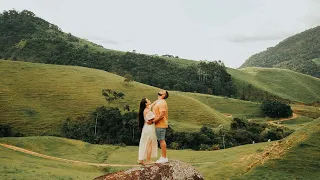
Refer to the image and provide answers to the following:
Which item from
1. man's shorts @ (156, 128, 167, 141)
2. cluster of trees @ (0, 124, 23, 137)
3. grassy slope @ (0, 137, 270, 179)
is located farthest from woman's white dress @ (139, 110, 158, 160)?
cluster of trees @ (0, 124, 23, 137)

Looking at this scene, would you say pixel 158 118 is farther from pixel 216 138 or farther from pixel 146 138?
pixel 216 138

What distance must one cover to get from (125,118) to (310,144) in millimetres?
58299

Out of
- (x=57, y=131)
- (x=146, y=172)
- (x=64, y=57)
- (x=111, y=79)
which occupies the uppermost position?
(x=64, y=57)

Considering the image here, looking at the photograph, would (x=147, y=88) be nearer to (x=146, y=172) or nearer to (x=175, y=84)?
(x=175, y=84)

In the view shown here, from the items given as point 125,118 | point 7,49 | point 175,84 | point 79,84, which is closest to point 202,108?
Result: point 125,118

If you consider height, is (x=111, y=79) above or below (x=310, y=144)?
above

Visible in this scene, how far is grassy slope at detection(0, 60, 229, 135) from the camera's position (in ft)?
265

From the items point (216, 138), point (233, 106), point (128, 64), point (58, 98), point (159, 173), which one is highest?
point (128, 64)

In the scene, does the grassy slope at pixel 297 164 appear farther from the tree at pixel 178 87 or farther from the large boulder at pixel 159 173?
the tree at pixel 178 87

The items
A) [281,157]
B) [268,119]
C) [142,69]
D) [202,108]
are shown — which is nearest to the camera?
[281,157]

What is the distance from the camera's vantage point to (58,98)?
303ft

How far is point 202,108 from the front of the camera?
10106cm

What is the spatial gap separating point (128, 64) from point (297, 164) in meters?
165

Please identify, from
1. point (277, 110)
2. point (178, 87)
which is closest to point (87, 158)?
point (277, 110)
